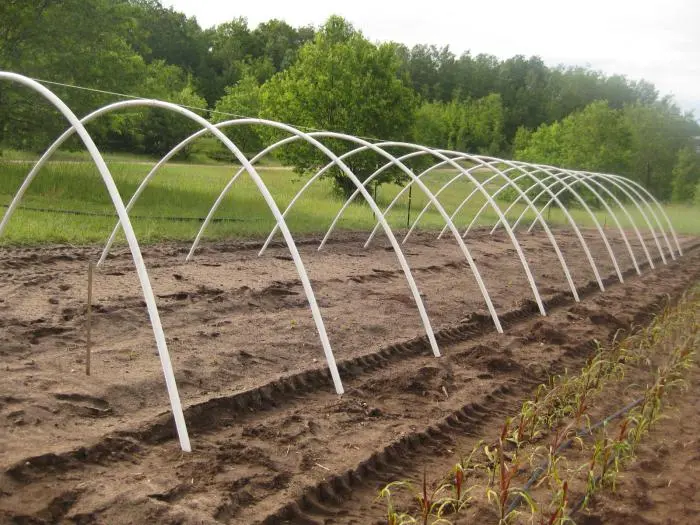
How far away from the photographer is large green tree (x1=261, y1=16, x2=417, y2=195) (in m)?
24.7

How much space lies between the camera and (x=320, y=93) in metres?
24.9

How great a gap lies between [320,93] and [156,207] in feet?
34.8

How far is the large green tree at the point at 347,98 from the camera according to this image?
81.1 feet

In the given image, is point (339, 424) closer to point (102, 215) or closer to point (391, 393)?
point (391, 393)

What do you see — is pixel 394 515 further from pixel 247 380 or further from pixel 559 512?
pixel 247 380

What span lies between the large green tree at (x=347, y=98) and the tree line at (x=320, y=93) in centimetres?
5

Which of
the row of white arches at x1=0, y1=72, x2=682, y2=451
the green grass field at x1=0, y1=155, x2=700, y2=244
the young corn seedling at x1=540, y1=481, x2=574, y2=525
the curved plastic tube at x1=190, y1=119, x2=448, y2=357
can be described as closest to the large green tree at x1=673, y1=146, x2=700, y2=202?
the row of white arches at x1=0, y1=72, x2=682, y2=451

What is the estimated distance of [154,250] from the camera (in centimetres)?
1118

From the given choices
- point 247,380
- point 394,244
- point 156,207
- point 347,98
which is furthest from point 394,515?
point 347,98

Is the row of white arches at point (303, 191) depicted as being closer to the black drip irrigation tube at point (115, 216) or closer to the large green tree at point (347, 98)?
the large green tree at point (347, 98)

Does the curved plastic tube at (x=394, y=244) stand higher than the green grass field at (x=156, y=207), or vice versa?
the curved plastic tube at (x=394, y=244)

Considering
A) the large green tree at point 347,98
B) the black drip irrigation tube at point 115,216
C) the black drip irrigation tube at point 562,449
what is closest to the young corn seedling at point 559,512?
the black drip irrigation tube at point 562,449

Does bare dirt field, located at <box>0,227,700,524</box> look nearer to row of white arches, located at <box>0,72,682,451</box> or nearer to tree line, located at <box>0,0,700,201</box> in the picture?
row of white arches, located at <box>0,72,682,451</box>

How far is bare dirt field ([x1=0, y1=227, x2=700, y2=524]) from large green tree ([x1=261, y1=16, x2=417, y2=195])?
46.2 feet
